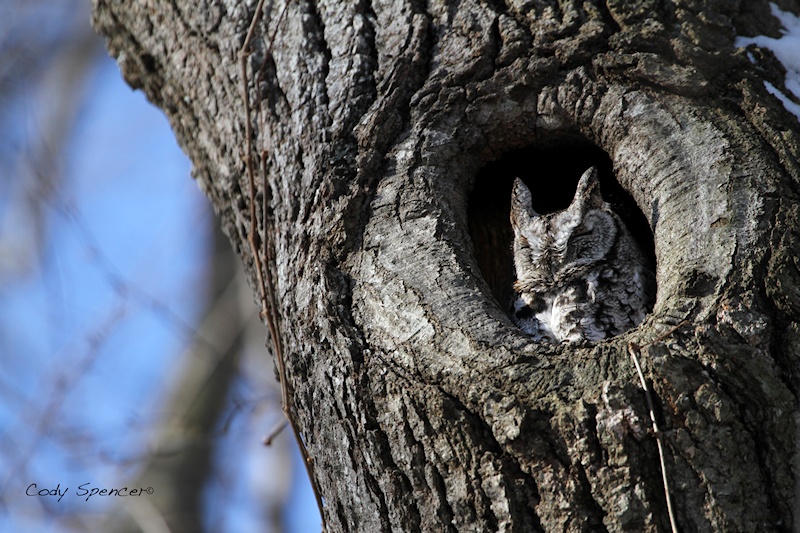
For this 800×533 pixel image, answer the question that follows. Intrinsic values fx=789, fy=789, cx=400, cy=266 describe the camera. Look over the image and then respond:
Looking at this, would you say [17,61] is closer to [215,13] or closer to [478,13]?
[215,13]

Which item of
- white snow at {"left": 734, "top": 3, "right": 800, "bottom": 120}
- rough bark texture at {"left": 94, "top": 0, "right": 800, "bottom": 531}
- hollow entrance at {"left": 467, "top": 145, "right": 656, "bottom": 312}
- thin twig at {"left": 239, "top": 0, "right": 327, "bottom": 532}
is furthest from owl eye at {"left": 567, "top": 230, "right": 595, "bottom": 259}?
thin twig at {"left": 239, "top": 0, "right": 327, "bottom": 532}

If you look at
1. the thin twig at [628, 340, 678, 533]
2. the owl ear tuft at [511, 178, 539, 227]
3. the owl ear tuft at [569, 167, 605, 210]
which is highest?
the owl ear tuft at [511, 178, 539, 227]

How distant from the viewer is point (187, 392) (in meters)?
5.54

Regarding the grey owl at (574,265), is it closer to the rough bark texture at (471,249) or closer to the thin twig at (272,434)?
the rough bark texture at (471,249)

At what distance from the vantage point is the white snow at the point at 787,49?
87.2 inches

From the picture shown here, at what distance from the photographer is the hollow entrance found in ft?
9.97

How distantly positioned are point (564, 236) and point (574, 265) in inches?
4.7

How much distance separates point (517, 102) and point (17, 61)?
470cm

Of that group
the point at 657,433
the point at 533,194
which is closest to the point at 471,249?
the point at 657,433

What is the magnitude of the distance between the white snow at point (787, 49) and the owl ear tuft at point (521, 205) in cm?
99

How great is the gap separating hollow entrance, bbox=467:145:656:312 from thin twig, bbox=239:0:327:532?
87 cm

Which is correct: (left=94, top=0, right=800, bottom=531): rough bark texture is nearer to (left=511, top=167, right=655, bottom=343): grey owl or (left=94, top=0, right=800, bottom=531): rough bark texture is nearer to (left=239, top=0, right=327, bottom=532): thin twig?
(left=239, top=0, right=327, bottom=532): thin twig

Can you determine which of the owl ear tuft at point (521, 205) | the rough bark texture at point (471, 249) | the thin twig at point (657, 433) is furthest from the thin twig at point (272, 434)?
the thin twig at point (657, 433)

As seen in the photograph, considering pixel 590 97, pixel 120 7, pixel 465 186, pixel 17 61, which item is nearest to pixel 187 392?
pixel 17 61
